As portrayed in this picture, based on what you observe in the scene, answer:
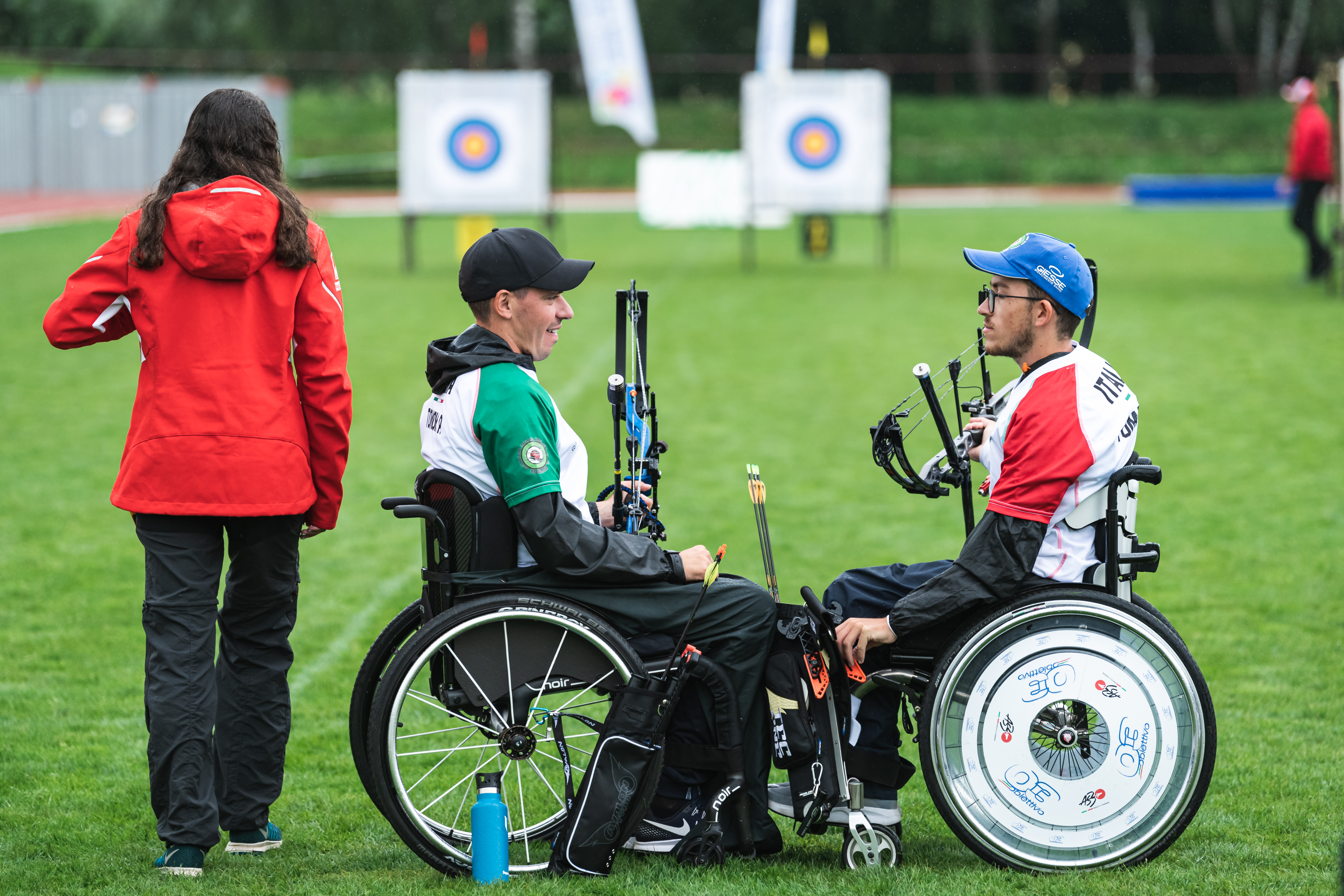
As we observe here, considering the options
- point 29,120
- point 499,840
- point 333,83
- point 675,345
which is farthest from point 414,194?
point 333,83

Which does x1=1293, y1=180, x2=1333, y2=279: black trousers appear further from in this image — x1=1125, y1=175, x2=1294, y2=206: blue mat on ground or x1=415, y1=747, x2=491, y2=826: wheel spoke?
x1=1125, y1=175, x2=1294, y2=206: blue mat on ground

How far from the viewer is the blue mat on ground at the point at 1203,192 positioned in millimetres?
29109

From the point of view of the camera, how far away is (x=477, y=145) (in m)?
18.8

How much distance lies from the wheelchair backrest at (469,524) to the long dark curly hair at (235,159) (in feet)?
1.80

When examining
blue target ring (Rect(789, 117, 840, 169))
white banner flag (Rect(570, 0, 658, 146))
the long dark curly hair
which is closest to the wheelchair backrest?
the long dark curly hair

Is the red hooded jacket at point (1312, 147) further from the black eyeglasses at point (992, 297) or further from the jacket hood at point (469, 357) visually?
the jacket hood at point (469, 357)

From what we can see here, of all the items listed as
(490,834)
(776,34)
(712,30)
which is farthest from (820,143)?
(712,30)

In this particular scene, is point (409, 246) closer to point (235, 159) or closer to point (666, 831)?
point (235, 159)

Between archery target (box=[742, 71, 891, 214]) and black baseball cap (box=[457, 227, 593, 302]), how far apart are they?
52.9ft

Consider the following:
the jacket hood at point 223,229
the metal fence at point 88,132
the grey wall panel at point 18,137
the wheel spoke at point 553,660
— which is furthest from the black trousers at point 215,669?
the grey wall panel at point 18,137

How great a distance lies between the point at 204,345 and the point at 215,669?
0.72m

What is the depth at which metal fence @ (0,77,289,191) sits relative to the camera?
29.4 m

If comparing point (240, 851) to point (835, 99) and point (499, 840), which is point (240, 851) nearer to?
point (499, 840)

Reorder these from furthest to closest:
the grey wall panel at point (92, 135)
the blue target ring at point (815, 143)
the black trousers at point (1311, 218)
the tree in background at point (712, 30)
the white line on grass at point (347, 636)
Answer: the tree in background at point (712, 30), the grey wall panel at point (92, 135), the blue target ring at point (815, 143), the black trousers at point (1311, 218), the white line on grass at point (347, 636)
